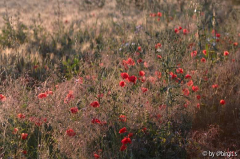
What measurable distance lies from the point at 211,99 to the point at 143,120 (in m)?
0.95

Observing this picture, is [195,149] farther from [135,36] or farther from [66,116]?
[135,36]

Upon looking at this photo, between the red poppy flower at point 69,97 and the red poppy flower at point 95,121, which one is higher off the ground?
the red poppy flower at point 69,97

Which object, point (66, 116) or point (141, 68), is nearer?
point (66, 116)

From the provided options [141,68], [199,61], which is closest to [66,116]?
[141,68]

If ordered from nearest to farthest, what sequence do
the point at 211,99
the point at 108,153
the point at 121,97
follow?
the point at 108,153 → the point at 121,97 → the point at 211,99

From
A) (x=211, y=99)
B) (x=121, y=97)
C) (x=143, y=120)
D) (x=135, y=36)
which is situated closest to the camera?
(x=143, y=120)

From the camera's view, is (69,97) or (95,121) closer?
(95,121)

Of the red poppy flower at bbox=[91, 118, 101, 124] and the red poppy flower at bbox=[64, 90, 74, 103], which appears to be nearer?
the red poppy flower at bbox=[91, 118, 101, 124]

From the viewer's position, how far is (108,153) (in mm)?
2318

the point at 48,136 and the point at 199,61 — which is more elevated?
the point at 199,61

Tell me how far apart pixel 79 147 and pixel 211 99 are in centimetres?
158

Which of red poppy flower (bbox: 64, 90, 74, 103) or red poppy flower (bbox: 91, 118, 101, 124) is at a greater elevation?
red poppy flower (bbox: 64, 90, 74, 103)

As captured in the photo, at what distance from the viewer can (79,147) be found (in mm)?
2318

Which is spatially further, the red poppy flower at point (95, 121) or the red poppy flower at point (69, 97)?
the red poppy flower at point (69, 97)
